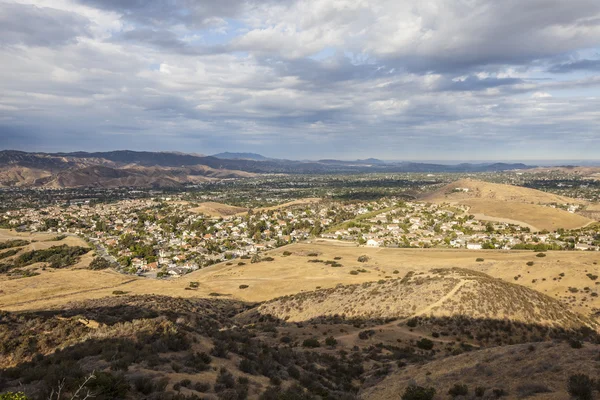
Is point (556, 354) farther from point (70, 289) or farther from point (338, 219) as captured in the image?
point (338, 219)

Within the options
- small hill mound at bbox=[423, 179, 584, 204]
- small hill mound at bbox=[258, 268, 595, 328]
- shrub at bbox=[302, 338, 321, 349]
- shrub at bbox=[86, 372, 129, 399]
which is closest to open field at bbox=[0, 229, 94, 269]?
small hill mound at bbox=[258, 268, 595, 328]

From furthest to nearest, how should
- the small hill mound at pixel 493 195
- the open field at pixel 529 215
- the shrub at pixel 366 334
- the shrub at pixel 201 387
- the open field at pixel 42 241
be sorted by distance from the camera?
the small hill mound at pixel 493 195 → the open field at pixel 529 215 → the open field at pixel 42 241 → the shrub at pixel 366 334 → the shrub at pixel 201 387

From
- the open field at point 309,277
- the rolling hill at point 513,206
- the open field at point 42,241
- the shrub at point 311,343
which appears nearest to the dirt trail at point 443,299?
the shrub at point 311,343

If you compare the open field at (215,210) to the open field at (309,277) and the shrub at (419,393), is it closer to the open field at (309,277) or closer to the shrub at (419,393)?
the open field at (309,277)

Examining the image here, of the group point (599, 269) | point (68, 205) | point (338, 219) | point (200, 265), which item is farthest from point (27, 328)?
point (68, 205)

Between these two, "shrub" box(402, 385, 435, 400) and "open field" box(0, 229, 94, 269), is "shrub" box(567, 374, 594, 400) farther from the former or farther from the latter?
"open field" box(0, 229, 94, 269)

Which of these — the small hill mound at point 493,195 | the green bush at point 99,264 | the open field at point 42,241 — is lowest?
the open field at point 42,241

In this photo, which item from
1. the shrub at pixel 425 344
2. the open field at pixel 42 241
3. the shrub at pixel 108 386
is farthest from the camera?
the open field at pixel 42 241
